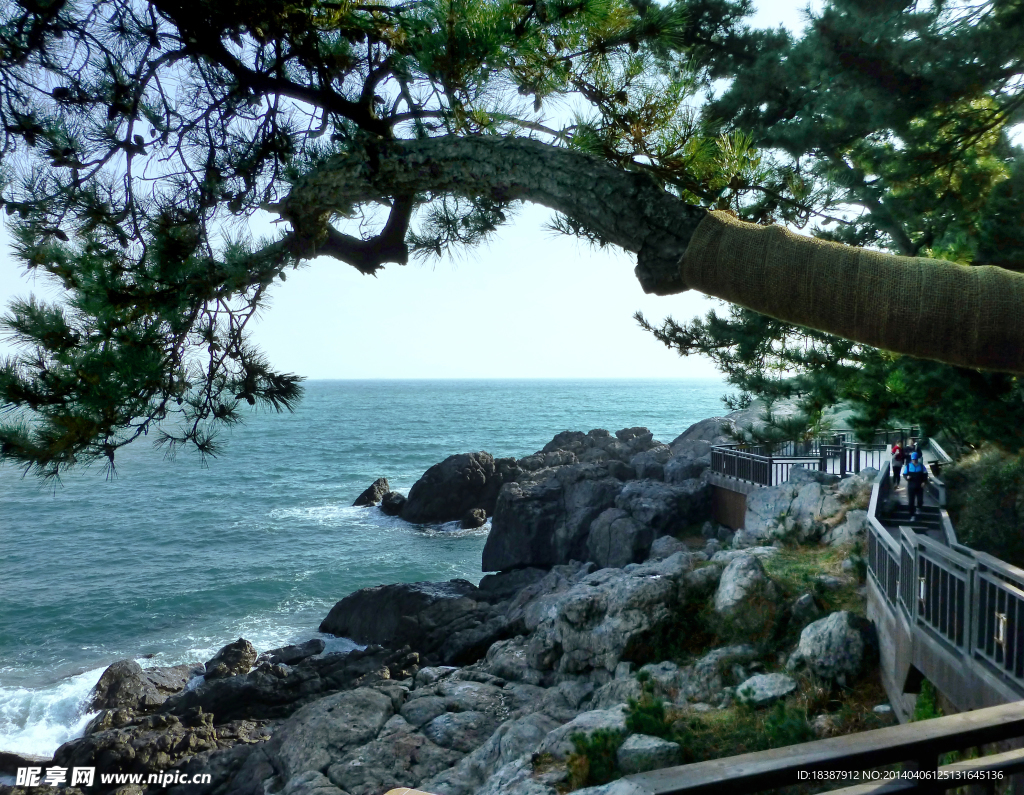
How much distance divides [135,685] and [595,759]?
1402cm

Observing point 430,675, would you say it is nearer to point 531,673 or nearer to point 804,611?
point 531,673

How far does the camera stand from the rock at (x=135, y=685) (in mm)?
15422

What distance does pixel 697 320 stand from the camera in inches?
338

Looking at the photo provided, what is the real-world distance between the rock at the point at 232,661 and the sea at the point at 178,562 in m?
1.77

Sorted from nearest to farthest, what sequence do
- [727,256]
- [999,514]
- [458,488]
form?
[727,256], [999,514], [458,488]

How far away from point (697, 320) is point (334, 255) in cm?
605

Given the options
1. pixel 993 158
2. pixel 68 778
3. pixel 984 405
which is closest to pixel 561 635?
pixel 984 405

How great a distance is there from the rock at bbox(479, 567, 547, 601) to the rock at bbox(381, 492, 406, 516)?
15.3 m

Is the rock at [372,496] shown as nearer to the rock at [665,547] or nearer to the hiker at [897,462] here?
the rock at [665,547]

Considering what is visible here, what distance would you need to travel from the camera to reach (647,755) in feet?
18.0

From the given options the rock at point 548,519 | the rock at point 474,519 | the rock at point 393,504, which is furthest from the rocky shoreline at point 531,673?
the rock at point 393,504

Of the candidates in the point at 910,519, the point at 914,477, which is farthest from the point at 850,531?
the point at 914,477

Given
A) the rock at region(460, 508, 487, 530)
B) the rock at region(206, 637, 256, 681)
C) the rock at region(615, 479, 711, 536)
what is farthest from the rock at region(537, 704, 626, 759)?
the rock at region(460, 508, 487, 530)

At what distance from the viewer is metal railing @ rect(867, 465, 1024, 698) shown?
418 centimetres
